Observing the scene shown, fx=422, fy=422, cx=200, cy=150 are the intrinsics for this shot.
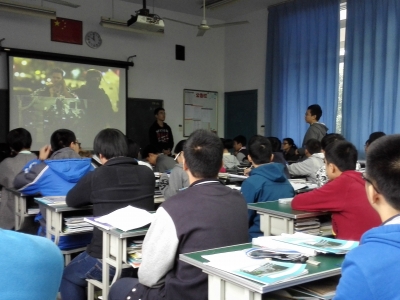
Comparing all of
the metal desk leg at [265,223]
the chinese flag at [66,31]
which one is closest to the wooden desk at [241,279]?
the metal desk leg at [265,223]

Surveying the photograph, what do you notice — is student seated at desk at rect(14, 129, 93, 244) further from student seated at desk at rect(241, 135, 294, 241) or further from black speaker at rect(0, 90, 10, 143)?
black speaker at rect(0, 90, 10, 143)

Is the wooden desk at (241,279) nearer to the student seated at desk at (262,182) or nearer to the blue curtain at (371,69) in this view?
the student seated at desk at (262,182)

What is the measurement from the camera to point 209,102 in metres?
8.70

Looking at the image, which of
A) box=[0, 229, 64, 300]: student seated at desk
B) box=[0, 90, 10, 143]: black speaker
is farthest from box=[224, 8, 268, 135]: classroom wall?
box=[0, 229, 64, 300]: student seated at desk

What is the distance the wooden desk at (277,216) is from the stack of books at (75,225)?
1.16 meters

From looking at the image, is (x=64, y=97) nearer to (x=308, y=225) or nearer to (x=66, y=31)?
(x=66, y=31)

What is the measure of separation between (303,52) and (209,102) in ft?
7.47

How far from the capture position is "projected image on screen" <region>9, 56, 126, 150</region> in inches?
252

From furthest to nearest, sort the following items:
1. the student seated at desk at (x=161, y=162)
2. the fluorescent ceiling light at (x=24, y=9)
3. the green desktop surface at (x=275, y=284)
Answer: the fluorescent ceiling light at (x=24, y=9), the student seated at desk at (x=161, y=162), the green desktop surface at (x=275, y=284)

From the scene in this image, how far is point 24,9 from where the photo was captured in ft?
18.4

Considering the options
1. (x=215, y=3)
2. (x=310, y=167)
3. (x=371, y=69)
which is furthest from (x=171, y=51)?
(x=310, y=167)

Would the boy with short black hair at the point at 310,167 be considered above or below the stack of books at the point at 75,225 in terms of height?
above

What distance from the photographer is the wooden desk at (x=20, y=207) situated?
359 cm

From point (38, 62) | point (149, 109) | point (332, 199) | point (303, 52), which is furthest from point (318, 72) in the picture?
point (332, 199)
